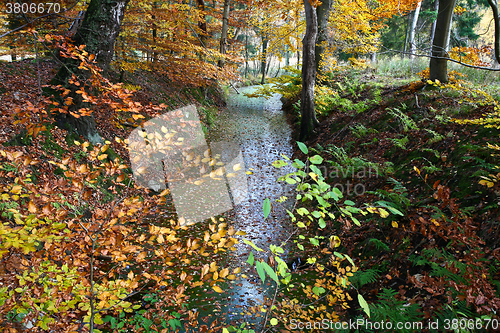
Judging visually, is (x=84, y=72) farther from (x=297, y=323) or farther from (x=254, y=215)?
(x=297, y=323)

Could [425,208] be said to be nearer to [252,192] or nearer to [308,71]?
[252,192]

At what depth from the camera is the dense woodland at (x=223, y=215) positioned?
7.45 feet

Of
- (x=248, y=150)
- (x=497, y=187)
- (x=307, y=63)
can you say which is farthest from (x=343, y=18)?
(x=497, y=187)

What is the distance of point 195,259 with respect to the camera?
4953mm

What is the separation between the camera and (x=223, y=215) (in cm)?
680

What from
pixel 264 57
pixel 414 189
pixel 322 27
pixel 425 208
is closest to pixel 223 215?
pixel 414 189

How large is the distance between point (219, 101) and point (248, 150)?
7.96m

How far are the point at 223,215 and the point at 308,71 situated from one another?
19.0 feet

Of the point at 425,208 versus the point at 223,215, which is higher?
the point at 425,208

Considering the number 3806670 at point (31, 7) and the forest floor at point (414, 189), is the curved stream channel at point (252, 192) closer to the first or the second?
the forest floor at point (414, 189)

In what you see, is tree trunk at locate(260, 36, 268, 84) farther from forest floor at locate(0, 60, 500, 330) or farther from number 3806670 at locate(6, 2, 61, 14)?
number 3806670 at locate(6, 2, 61, 14)

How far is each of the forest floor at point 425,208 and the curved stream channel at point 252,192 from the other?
4.56ft

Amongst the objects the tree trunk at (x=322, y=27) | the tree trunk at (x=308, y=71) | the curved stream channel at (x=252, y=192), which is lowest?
the curved stream channel at (x=252, y=192)

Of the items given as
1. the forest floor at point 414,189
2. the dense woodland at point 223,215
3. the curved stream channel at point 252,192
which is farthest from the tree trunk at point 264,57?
the forest floor at point 414,189
